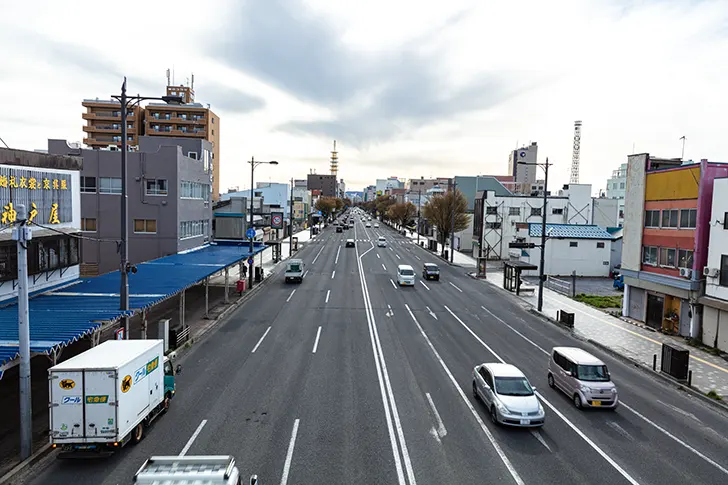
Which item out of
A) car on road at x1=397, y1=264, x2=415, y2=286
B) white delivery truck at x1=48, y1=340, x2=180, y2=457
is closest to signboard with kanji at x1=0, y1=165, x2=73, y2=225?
white delivery truck at x1=48, y1=340, x2=180, y2=457

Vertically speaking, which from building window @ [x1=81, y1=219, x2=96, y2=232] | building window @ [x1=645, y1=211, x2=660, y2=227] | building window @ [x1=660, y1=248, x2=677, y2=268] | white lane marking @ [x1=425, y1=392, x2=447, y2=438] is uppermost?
building window @ [x1=645, y1=211, x2=660, y2=227]

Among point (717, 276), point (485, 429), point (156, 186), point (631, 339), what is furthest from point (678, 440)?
point (156, 186)

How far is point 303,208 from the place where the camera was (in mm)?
137125

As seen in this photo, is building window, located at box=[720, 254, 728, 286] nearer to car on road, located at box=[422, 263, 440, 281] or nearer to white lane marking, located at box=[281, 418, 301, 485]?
white lane marking, located at box=[281, 418, 301, 485]

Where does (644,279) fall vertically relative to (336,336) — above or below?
above

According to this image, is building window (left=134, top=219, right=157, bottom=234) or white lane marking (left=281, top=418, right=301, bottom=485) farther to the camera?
building window (left=134, top=219, right=157, bottom=234)

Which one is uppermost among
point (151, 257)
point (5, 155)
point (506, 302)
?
point (5, 155)

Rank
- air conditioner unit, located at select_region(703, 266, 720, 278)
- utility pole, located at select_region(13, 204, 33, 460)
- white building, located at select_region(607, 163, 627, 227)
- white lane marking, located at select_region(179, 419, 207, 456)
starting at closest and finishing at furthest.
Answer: utility pole, located at select_region(13, 204, 33, 460) → white lane marking, located at select_region(179, 419, 207, 456) → air conditioner unit, located at select_region(703, 266, 720, 278) → white building, located at select_region(607, 163, 627, 227)

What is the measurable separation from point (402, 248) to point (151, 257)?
167 feet

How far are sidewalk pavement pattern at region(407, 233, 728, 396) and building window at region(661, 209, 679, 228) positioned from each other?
6.84m

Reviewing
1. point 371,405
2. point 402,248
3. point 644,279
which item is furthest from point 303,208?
point 371,405

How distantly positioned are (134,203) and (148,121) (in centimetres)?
6149

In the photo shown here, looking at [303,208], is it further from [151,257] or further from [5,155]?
[5,155]

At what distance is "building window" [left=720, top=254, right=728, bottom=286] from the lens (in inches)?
1023
